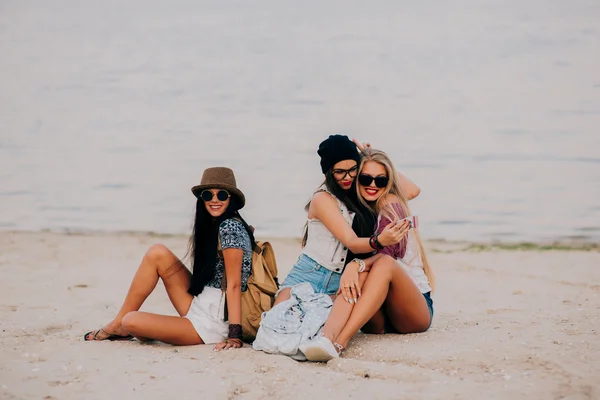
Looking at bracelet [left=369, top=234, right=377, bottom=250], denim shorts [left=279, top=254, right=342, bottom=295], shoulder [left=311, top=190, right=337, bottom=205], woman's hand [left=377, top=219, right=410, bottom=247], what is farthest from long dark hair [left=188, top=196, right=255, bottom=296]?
woman's hand [left=377, top=219, right=410, bottom=247]

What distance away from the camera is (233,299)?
4.20 meters

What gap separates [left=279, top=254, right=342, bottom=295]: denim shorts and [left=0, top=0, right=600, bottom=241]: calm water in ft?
15.4

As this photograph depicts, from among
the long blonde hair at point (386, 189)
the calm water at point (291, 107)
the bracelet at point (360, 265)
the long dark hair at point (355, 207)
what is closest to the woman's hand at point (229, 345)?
the bracelet at point (360, 265)

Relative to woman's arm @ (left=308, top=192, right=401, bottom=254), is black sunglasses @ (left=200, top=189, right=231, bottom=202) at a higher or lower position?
higher

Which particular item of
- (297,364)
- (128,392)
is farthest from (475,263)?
(128,392)

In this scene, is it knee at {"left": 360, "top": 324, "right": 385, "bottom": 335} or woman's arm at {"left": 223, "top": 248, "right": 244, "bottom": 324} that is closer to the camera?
woman's arm at {"left": 223, "top": 248, "right": 244, "bottom": 324}

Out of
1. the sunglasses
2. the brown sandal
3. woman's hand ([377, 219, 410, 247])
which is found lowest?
the brown sandal

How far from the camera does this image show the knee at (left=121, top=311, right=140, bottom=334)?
421cm

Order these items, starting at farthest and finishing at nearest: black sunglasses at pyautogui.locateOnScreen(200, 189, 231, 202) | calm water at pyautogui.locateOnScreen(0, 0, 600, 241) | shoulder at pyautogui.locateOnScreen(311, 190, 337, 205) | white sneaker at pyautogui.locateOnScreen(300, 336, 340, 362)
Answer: calm water at pyautogui.locateOnScreen(0, 0, 600, 241), black sunglasses at pyautogui.locateOnScreen(200, 189, 231, 202), shoulder at pyautogui.locateOnScreen(311, 190, 337, 205), white sneaker at pyautogui.locateOnScreen(300, 336, 340, 362)

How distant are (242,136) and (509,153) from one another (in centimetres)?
366

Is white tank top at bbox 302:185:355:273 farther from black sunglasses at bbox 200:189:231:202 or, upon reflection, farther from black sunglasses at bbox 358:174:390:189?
black sunglasses at bbox 200:189:231:202

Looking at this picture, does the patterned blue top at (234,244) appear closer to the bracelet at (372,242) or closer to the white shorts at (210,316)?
the white shorts at (210,316)

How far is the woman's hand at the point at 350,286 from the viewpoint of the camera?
403 centimetres

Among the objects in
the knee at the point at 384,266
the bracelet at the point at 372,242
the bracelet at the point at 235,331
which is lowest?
the bracelet at the point at 235,331
